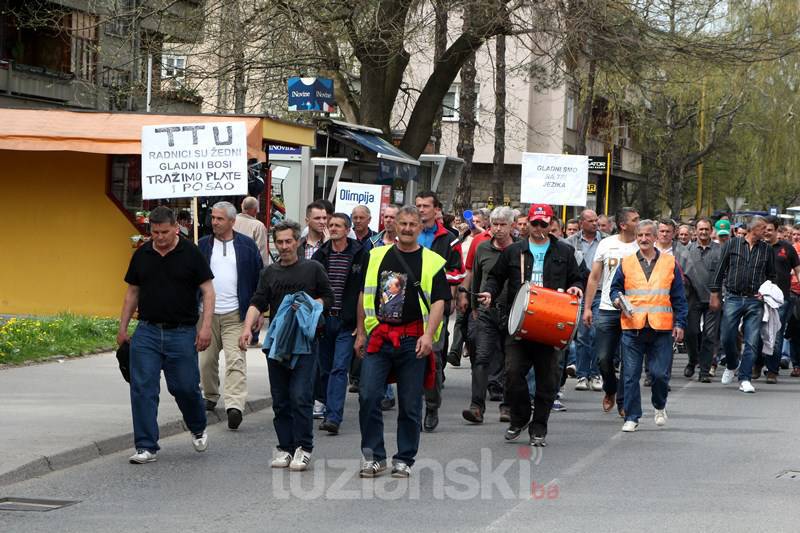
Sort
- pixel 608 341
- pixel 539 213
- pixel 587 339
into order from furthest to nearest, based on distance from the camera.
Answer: pixel 587 339 → pixel 608 341 → pixel 539 213

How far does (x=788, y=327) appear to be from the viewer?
18.0m

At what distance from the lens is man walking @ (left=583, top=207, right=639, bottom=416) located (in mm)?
12594

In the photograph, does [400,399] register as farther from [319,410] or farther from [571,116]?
[571,116]

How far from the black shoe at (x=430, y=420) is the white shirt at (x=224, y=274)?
1.86m

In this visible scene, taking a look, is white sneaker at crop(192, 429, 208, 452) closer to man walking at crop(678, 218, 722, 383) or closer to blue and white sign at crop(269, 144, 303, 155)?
man walking at crop(678, 218, 722, 383)

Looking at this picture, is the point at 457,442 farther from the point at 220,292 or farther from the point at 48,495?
the point at 48,495

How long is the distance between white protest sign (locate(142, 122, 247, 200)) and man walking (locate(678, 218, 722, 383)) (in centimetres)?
628

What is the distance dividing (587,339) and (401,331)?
6.57 m

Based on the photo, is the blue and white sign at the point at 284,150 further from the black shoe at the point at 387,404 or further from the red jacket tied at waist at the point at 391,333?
the red jacket tied at waist at the point at 391,333

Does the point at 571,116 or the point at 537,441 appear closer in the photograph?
the point at 537,441

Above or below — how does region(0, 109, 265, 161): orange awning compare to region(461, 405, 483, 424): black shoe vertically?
above

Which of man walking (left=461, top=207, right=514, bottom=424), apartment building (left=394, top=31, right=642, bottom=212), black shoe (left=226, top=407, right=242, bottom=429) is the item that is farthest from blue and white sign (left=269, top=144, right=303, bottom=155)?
apartment building (left=394, top=31, right=642, bottom=212)

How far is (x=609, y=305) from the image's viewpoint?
494 inches

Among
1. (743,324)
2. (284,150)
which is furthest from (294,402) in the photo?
(284,150)
